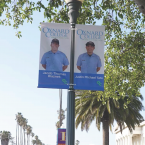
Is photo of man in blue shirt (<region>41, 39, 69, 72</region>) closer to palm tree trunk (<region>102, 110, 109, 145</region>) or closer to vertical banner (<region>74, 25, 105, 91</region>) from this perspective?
vertical banner (<region>74, 25, 105, 91</region>)

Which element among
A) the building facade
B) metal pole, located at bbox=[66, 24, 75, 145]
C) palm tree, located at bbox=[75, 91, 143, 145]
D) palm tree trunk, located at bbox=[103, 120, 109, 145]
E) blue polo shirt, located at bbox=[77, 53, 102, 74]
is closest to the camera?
metal pole, located at bbox=[66, 24, 75, 145]

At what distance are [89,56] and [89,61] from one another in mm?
129

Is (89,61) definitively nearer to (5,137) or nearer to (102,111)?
(102,111)

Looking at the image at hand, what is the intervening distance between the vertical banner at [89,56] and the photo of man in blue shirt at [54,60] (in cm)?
30

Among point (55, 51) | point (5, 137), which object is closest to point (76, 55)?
point (55, 51)

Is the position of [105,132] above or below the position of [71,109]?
above

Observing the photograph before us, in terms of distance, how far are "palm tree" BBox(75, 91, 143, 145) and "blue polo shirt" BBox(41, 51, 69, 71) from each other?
2501cm

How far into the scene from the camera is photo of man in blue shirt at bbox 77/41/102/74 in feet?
26.1

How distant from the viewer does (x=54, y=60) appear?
795cm

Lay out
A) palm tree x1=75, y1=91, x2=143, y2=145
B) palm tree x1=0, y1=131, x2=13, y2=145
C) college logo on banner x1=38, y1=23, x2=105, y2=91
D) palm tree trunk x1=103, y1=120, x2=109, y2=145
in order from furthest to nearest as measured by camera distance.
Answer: palm tree x1=0, y1=131, x2=13, y2=145
palm tree trunk x1=103, y1=120, x2=109, y2=145
palm tree x1=75, y1=91, x2=143, y2=145
college logo on banner x1=38, y1=23, x2=105, y2=91

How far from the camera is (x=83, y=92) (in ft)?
113

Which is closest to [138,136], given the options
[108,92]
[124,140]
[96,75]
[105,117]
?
[124,140]

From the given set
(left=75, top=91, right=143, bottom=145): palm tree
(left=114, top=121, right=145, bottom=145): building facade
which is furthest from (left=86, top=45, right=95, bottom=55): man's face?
(left=114, top=121, right=145, bottom=145): building facade

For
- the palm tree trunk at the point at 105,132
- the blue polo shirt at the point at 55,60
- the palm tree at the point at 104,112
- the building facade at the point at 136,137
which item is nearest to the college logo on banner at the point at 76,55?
the blue polo shirt at the point at 55,60
